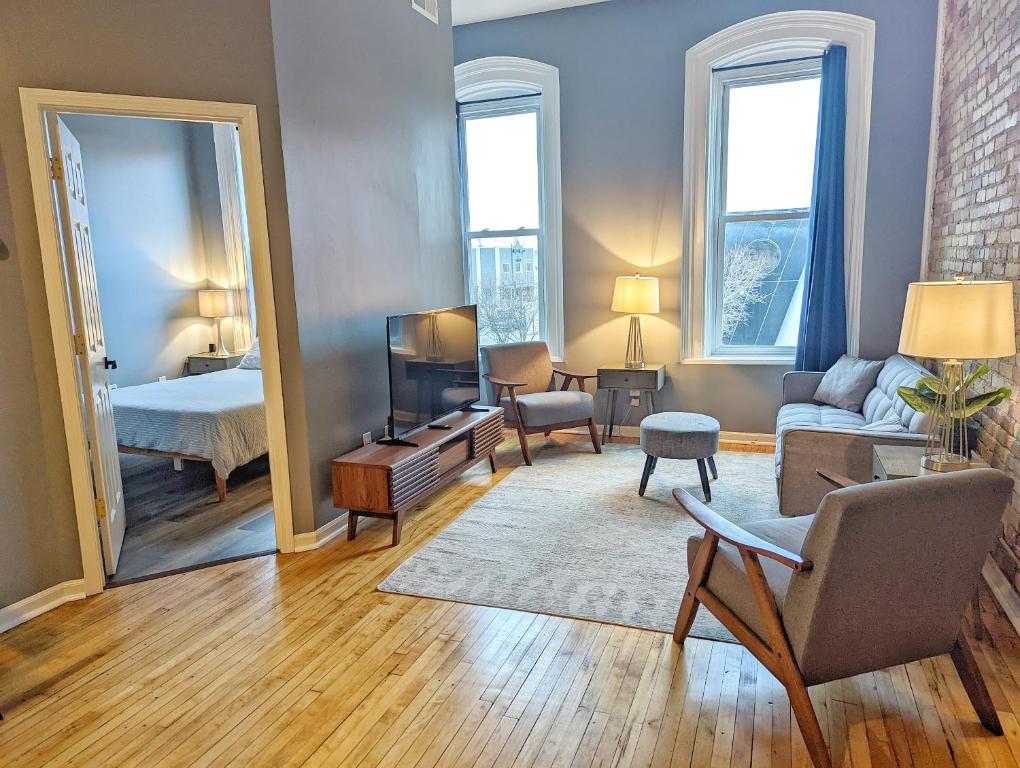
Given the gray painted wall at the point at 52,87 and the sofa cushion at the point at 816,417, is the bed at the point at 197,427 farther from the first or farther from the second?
the sofa cushion at the point at 816,417

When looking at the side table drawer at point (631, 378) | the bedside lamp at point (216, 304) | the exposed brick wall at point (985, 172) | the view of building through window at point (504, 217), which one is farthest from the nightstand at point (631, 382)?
the bedside lamp at point (216, 304)

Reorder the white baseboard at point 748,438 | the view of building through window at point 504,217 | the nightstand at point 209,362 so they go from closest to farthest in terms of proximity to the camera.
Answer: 1. the white baseboard at point 748,438
2. the view of building through window at point 504,217
3. the nightstand at point 209,362

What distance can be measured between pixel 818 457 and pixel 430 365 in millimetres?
2197

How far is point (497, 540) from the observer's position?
11.7 ft

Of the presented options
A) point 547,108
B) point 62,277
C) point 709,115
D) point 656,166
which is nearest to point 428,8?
point 547,108

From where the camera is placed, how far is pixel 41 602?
2.94m

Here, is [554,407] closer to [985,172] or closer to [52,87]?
[985,172]

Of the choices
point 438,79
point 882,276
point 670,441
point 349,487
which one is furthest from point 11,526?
point 882,276

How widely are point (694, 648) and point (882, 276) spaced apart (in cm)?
349

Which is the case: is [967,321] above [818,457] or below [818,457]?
above

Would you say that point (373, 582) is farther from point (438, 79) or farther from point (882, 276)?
point (882, 276)

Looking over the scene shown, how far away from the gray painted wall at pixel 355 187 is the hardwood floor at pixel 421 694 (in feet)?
3.26

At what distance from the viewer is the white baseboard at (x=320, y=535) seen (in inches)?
139

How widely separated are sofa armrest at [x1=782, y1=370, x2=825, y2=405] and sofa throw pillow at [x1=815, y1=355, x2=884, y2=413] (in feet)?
0.27
